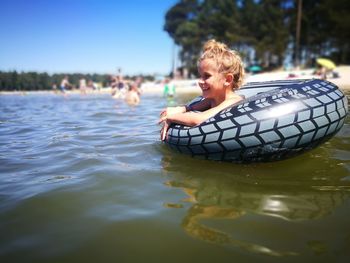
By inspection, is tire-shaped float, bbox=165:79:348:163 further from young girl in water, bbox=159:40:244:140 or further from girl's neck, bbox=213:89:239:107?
girl's neck, bbox=213:89:239:107

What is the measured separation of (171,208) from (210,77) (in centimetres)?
151

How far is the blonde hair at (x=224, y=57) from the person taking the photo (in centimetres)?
337

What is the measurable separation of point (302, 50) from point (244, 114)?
40628 millimetres

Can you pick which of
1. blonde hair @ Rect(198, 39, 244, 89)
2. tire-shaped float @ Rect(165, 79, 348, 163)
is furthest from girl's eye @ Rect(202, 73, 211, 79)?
tire-shaped float @ Rect(165, 79, 348, 163)

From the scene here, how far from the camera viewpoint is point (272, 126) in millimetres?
3012

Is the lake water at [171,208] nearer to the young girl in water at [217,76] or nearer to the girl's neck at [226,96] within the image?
the young girl in water at [217,76]

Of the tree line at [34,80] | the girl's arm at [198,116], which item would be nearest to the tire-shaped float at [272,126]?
the girl's arm at [198,116]

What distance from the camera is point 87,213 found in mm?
2320

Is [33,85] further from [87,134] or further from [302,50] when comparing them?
[87,134]

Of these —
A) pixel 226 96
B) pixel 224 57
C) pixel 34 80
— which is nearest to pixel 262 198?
pixel 226 96

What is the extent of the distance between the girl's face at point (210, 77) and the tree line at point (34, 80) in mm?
30167

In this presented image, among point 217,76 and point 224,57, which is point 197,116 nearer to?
point 217,76

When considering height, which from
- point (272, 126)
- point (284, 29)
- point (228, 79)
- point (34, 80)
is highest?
point (284, 29)

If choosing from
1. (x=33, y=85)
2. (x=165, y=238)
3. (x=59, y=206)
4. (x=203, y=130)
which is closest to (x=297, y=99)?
(x=203, y=130)
